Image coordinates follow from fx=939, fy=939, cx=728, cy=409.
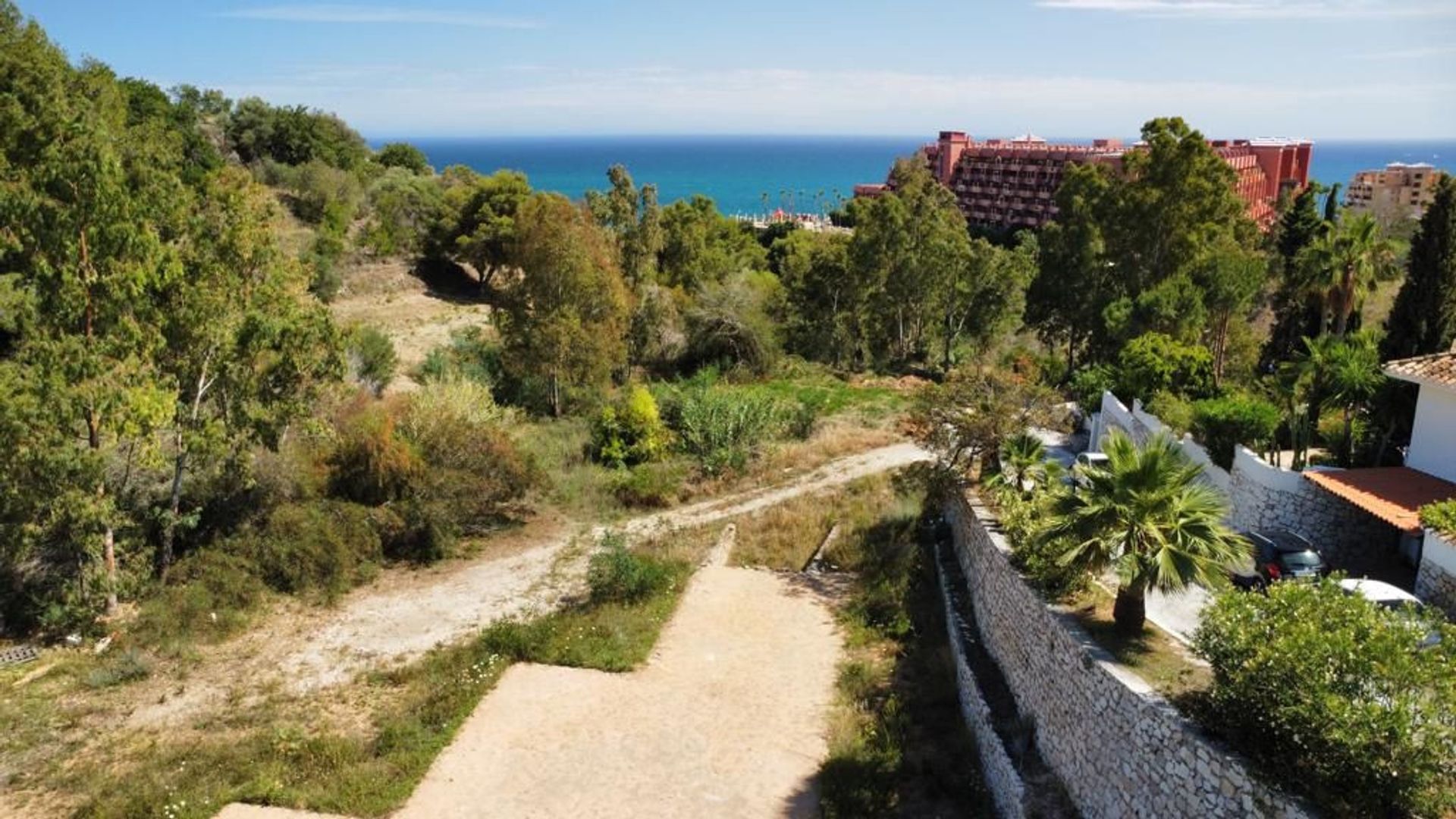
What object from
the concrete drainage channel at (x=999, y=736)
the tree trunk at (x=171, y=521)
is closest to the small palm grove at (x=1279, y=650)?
the concrete drainage channel at (x=999, y=736)

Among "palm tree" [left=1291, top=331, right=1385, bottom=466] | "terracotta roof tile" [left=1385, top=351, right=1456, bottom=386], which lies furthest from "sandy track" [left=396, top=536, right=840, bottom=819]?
"terracotta roof tile" [left=1385, top=351, right=1456, bottom=386]

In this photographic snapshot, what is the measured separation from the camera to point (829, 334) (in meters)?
41.7

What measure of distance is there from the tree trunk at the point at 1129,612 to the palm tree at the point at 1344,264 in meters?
14.0

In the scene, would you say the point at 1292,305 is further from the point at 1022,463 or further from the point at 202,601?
the point at 202,601

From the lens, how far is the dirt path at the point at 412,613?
16219mm

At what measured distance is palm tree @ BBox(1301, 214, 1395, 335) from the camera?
21.1 meters

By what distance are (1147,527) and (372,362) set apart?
26040 millimetres

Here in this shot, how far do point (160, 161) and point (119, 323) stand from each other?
14.6 ft

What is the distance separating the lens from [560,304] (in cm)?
2902

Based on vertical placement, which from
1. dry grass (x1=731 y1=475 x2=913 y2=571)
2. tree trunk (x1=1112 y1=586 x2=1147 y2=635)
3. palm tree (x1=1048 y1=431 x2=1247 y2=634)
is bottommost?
dry grass (x1=731 y1=475 x2=913 y2=571)

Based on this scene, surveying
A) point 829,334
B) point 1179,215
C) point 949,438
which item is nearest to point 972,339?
point 829,334

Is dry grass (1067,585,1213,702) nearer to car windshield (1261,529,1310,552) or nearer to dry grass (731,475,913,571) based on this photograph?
car windshield (1261,529,1310,552)

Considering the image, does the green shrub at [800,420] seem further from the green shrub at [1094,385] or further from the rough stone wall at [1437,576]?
the rough stone wall at [1437,576]

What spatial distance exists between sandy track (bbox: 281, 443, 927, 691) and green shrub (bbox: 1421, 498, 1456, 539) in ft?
47.0
